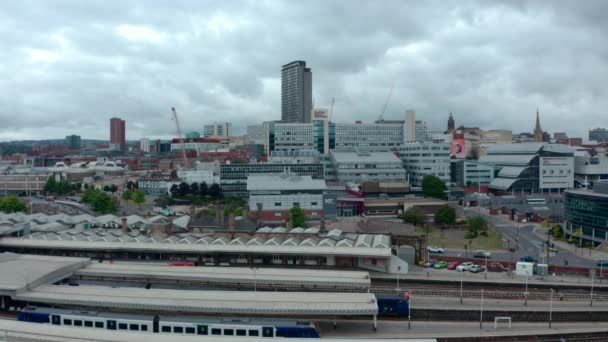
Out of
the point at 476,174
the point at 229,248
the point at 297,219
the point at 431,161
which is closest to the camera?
the point at 229,248

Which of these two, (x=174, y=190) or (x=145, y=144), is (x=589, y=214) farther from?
(x=145, y=144)

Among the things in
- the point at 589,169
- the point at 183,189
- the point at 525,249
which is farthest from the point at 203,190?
the point at 589,169

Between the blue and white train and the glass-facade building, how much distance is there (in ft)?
66.2

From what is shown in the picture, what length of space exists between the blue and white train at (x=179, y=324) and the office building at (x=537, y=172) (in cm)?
3948

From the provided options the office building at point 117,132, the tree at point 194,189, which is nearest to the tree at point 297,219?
the tree at point 194,189

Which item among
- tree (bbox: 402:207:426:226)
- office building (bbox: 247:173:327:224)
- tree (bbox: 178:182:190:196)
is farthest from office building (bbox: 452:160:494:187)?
tree (bbox: 178:182:190:196)

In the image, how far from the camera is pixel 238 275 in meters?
16.1

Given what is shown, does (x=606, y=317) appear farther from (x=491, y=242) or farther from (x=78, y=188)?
(x=78, y=188)

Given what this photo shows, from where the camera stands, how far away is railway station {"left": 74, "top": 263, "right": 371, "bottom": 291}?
1555 centimetres

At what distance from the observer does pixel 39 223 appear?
27.0m

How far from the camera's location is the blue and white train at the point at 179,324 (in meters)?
12.3

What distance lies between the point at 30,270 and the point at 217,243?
6.52 meters

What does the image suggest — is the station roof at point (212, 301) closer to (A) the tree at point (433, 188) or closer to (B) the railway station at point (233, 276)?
(B) the railway station at point (233, 276)

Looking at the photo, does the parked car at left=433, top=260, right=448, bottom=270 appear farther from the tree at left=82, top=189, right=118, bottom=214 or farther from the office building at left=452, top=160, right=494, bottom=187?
the office building at left=452, top=160, right=494, bottom=187
